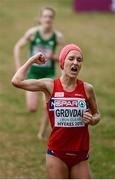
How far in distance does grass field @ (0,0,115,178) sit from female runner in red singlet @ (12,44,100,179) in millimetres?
2162

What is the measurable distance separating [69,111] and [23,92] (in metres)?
8.54

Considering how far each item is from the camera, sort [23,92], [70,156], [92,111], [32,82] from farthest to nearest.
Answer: [23,92]
[92,111]
[32,82]
[70,156]

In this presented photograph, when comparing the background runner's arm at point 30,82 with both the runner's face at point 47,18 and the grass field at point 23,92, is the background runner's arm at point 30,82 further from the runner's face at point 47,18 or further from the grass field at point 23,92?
the runner's face at point 47,18

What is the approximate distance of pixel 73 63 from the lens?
22.0 feet

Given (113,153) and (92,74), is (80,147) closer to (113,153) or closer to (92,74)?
(113,153)

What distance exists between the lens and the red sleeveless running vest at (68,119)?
6.66 m

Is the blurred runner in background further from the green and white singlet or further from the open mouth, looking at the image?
the open mouth

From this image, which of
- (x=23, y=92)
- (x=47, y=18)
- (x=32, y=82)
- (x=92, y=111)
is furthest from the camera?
(x=23, y=92)

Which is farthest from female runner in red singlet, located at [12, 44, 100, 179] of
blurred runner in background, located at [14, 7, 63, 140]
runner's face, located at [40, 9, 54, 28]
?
runner's face, located at [40, 9, 54, 28]

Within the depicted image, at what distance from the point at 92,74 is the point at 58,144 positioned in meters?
10.9

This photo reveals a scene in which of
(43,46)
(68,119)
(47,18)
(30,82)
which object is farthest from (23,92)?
(68,119)

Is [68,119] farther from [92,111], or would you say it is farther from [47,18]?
[47,18]

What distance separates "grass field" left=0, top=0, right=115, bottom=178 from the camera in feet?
31.2

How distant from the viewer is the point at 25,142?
10648 mm
